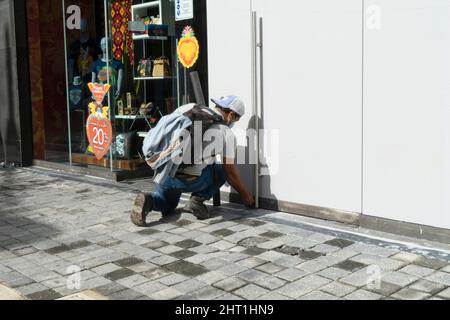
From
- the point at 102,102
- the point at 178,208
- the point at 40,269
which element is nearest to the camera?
the point at 40,269

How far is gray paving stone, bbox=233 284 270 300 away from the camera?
3.73 meters

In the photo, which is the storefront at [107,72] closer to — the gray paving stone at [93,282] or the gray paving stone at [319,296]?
the gray paving stone at [93,282]

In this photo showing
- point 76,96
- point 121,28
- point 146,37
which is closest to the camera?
point 146,37

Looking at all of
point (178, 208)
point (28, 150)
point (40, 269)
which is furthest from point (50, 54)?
point (40, 269)

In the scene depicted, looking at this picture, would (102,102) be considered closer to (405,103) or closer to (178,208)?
(178,208)

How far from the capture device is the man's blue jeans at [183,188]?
5.77 metres

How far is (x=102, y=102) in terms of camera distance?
840 cm

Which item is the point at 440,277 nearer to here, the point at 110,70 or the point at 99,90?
the point at 110,70

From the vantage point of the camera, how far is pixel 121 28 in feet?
26.8

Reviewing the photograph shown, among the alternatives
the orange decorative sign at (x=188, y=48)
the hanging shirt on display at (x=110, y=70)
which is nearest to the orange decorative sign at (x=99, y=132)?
the hanging shirt on display at (x=110, y=70)

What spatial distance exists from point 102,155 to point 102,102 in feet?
2.54

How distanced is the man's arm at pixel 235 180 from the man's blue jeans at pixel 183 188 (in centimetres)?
8

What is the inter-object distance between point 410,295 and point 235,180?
2607 mm

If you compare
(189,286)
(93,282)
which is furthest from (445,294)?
(93,282)
